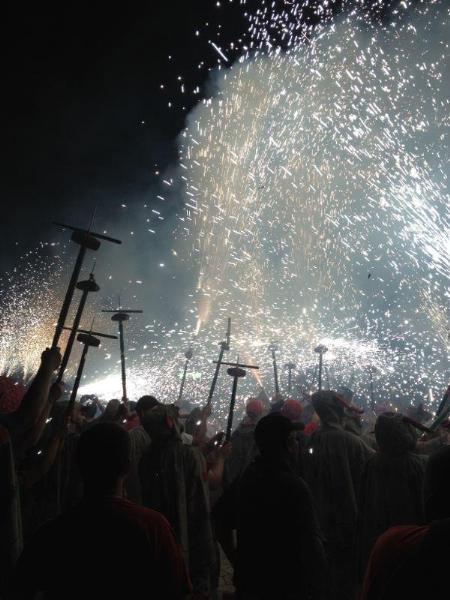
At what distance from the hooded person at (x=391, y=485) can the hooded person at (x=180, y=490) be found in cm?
141

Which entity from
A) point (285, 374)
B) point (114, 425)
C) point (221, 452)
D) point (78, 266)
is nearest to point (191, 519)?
point (221, 452)

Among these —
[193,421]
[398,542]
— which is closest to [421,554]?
[398,542]

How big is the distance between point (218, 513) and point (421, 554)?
168 cm

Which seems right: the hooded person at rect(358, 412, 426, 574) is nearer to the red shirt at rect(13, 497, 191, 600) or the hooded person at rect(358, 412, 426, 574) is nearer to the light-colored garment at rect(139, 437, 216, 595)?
the light-colored garment at rect(139, 437, 216, 595)

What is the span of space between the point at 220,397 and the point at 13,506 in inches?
1217

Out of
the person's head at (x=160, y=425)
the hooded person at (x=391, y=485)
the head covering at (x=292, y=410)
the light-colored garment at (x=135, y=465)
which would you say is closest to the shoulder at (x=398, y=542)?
the hooded person at (x=391, y=485)

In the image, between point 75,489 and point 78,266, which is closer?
point 75,489

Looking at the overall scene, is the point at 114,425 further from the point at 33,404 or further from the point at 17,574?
the point at 33,404

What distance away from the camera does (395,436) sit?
11.8 ft

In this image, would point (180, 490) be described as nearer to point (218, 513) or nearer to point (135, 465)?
point (218, 513)

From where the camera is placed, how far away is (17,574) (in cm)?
170

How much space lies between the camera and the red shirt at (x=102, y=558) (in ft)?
5.34

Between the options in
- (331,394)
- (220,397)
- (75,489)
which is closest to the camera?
(75,489)

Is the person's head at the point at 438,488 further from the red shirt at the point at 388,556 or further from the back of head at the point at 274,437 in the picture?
the back of head at the point at 274,437
